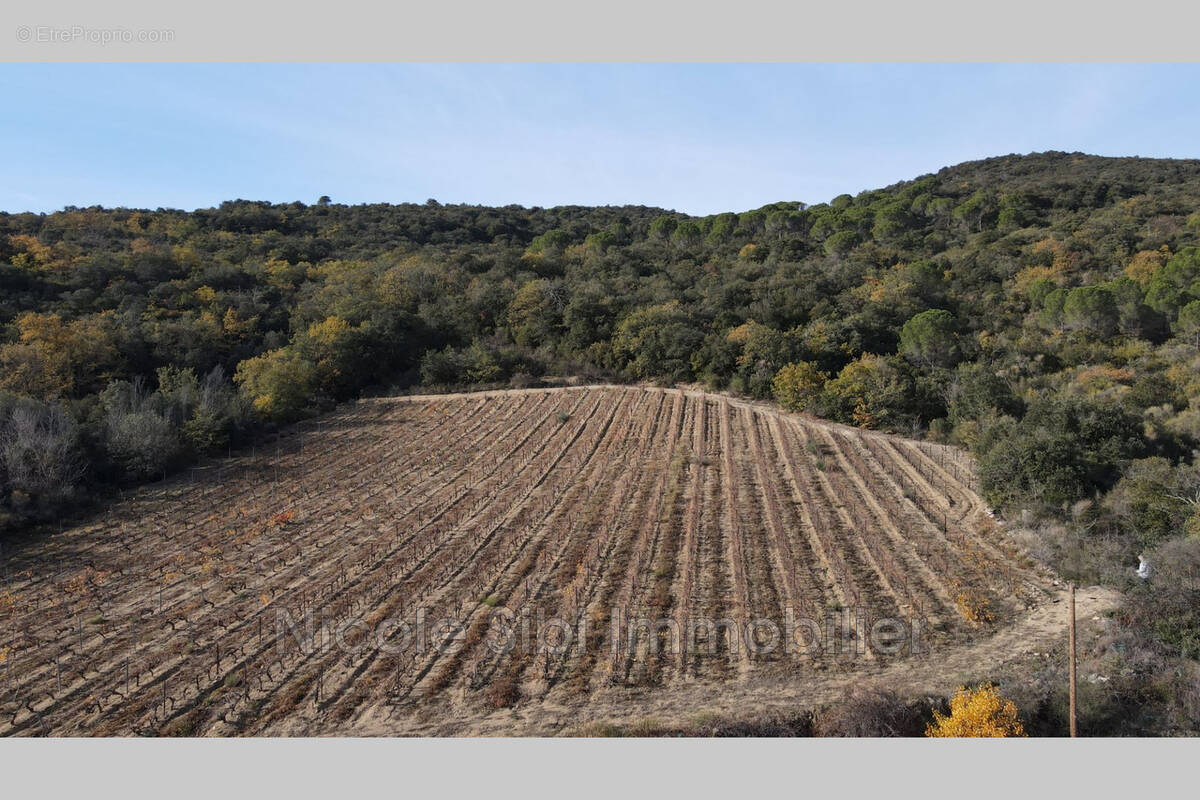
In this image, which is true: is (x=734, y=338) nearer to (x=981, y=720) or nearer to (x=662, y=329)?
(x=662, y=329)

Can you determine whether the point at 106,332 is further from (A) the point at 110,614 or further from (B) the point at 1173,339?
(B) the point at 1173,339

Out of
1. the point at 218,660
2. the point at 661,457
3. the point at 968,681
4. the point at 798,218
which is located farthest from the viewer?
the point at 798,218

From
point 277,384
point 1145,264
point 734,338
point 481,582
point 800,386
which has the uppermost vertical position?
point 1145,264

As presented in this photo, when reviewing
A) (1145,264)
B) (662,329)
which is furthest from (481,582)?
(1145,264)

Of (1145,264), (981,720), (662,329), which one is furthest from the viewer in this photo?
(1145,264)

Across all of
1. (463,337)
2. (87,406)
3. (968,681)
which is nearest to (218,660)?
(968,681)

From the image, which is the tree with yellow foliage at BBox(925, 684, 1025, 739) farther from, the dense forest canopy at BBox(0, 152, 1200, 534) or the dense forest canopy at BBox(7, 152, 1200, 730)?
the dense forest canopy at BBox(0, 152, 1200, 534)

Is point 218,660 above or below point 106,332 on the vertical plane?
below
